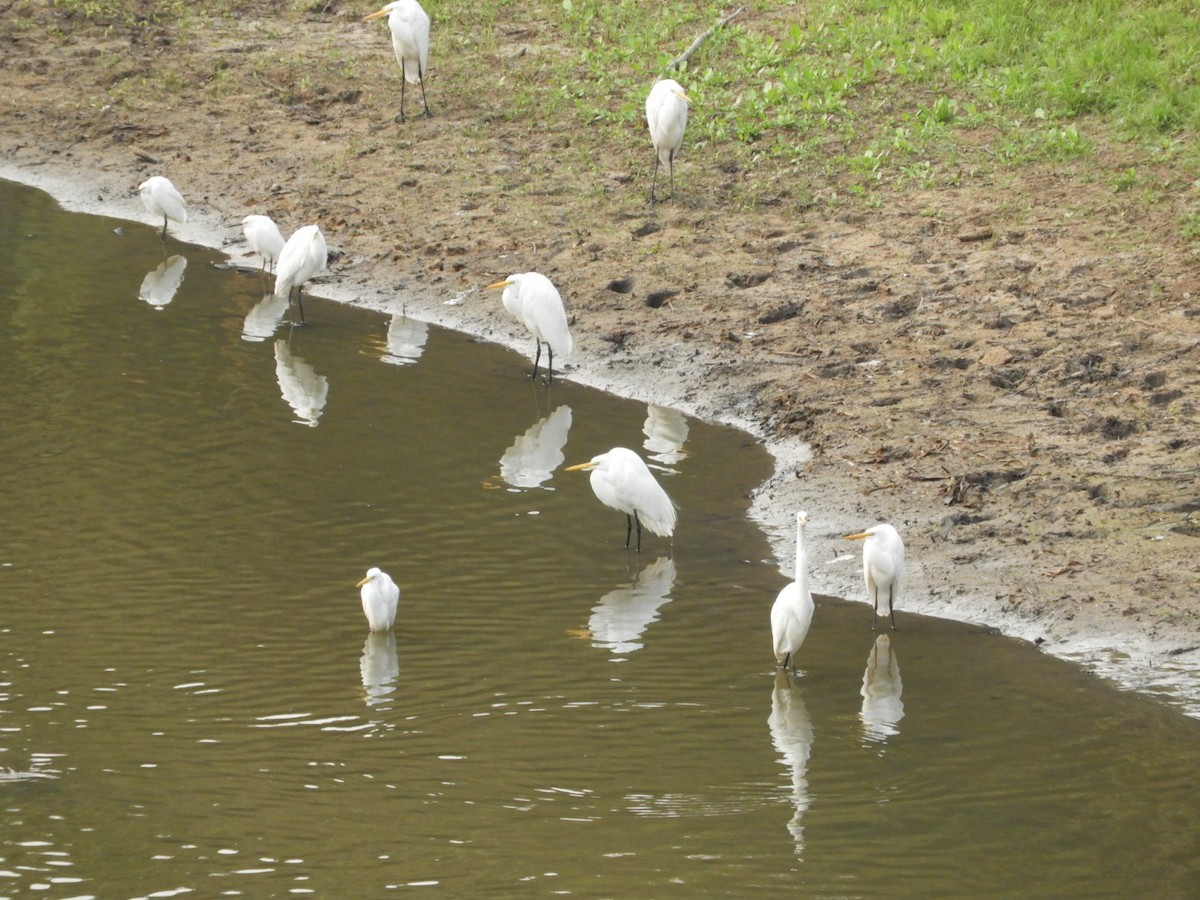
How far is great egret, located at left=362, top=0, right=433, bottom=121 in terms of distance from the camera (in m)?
15.4

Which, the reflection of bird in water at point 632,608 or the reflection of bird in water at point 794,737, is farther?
the reflection of bird in water at point 632,608

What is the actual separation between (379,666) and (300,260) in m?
5.66

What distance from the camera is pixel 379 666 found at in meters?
6.80

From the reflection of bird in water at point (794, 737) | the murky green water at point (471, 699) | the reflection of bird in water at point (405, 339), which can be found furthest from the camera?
the reflection of bird in water at point (405, 339)

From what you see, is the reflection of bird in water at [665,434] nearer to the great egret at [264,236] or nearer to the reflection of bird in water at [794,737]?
the reflection of bird in water at [794,737]

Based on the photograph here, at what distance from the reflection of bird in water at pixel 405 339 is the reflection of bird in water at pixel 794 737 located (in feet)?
16.9

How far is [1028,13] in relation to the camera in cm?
1496

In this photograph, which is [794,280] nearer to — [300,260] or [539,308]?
[539,308]

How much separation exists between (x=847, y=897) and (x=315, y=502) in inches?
171

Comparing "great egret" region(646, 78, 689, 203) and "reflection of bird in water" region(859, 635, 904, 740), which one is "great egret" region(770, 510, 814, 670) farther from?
"great egret" region(646, 78, 689, 203)

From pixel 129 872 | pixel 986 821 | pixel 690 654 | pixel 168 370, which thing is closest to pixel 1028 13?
pixel 168 370

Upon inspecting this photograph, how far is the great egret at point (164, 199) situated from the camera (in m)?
13.6

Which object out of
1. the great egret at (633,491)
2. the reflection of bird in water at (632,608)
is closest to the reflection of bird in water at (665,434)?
the great egret at (633,491)

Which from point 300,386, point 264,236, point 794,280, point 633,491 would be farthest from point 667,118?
point 633,491
